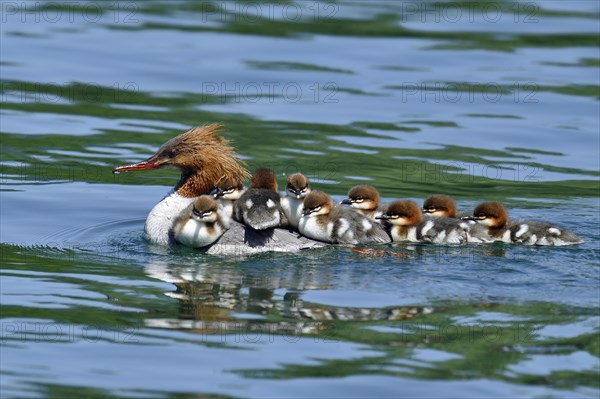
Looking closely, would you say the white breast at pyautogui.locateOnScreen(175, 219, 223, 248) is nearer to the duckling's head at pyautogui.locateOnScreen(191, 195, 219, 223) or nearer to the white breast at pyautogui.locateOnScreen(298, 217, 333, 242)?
the duckling's head at pyautogui.locateOnScreen(191, 195, 219, 223)

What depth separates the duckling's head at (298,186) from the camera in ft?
33.2

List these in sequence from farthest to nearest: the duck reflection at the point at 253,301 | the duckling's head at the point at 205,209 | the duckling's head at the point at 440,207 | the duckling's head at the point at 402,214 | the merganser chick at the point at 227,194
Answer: the duckling's head at the point at 440,207 < the merganser chick at the point at 227,194 < the duckling's head at the point at 402,214 < the duckling's head at the point at 205,209 < the duck reflection at the point at 253,301

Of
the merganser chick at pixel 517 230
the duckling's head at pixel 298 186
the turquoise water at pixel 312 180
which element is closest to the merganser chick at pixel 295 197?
the duckling's head at pixel 298 186

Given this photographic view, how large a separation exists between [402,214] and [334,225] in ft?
1.95

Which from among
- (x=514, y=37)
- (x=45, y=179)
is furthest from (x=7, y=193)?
(x=514, y=37)

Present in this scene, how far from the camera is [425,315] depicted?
8.35m

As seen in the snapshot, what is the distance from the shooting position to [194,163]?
10930 millimetres

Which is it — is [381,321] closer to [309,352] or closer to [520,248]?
[309,352]

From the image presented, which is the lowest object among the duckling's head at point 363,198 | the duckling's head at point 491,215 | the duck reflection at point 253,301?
the duck reflection at point 253,301

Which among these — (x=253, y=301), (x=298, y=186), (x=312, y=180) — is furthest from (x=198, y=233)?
(x=312, y=180)

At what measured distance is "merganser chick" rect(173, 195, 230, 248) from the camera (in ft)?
32.4

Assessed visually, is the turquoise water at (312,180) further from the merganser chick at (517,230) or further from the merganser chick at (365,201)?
the merganser chick at (365,201)

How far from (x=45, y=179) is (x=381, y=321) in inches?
230

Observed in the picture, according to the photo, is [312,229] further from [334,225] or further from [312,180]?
[312,180]
